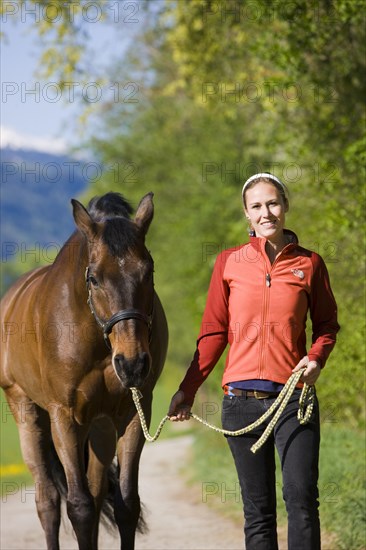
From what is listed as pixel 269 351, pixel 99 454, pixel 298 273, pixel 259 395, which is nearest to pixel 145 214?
pixel 298 273

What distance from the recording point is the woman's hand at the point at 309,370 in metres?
4.38

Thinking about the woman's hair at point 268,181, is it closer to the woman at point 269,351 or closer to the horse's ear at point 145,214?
the woman at point 269,351

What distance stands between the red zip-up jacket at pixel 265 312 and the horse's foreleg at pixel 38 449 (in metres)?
2.40

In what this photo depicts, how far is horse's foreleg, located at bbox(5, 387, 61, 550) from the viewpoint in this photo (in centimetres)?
675

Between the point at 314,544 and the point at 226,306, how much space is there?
46.3 inches

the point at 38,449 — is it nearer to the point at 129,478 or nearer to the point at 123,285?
the point at 129,478

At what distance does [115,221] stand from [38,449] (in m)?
2.26

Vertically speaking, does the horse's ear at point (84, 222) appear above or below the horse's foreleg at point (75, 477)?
above

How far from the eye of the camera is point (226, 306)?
186 inches

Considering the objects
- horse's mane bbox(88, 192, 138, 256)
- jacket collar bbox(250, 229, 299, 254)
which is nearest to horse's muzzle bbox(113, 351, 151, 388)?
horse's mane bbox(88, 192, 138, 256)

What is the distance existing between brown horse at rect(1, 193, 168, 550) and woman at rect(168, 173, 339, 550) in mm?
526

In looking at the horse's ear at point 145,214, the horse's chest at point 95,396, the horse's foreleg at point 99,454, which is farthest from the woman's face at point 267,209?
the horse's foreleg at point 99,454

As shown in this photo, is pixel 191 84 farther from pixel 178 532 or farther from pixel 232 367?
pixel 232 367

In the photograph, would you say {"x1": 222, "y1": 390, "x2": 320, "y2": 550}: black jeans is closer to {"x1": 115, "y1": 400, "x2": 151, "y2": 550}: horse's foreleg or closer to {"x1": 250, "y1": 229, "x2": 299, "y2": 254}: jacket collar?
{"x1": 250, "y1": 229, "x2": 299, "y2": 254}: jacket collar
